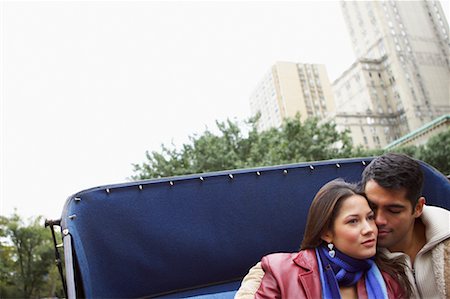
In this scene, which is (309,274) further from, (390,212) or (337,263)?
(390,212)

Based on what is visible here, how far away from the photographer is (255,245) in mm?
2715

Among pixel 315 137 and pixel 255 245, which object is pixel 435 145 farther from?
pixel 255 245

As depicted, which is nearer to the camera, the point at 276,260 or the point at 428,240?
the point at 276,260

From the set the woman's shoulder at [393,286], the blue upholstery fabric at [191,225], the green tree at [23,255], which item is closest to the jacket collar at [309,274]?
the woman's shoulder at [393,286]

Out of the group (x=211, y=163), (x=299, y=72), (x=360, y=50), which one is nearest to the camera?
(x=211, y=163)

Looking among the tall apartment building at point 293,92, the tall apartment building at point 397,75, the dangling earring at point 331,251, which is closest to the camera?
the dangling earring at point 331,251

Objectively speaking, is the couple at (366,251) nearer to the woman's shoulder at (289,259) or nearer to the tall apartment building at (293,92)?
the woman's shoulder at (289,259)

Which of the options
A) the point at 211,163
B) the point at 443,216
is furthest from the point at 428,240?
the point at 211,163

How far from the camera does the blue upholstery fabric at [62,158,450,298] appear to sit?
8.15ft

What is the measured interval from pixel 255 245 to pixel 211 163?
11.5 meters

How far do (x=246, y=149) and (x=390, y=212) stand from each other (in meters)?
14.0

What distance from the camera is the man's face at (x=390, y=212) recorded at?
1759 mm

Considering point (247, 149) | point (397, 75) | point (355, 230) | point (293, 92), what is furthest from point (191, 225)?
point (293, 92)

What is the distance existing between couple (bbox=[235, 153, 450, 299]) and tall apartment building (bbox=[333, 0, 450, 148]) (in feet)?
152
